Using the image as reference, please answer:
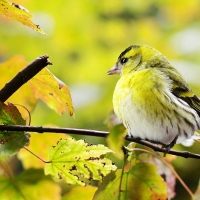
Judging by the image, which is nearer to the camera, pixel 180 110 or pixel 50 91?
pixel 50 91

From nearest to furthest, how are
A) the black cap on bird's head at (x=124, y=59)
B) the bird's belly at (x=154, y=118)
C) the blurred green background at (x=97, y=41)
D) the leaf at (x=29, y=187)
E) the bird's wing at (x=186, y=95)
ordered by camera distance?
the leaf at (x=29, y=187) < the bird's belly at (x=154, y=118) < the bird's wing at (x=186, y=95) < the black cap on bird's head at (x=124, y=59) < the blurred green background at (x=97, y=41)

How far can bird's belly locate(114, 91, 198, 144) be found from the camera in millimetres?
658

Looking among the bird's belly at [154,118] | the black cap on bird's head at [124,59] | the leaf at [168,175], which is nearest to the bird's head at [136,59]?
the black cap on bird's head at [124,59]

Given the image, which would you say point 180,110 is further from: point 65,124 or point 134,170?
point 65,124

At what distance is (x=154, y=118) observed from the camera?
0.66 m

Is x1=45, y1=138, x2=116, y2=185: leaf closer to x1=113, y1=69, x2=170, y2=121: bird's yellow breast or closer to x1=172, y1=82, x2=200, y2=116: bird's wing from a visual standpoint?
x1=113, y1=69, x2=170, y2=121: bird's yellow breast

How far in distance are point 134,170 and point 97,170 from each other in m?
0.07

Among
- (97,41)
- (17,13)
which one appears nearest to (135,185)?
(17,13)

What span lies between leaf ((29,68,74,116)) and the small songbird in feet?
0.69

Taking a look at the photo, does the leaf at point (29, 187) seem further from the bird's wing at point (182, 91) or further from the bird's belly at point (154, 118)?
the bird's wing at point (182, 91)

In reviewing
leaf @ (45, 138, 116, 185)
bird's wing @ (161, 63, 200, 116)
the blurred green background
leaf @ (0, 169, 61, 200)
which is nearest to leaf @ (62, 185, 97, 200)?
leaf @ (0, 169, 61, 200)

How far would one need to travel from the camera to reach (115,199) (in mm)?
417

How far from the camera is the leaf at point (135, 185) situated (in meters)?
0.41

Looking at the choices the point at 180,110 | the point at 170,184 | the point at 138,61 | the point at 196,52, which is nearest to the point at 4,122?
the point at 170,184
